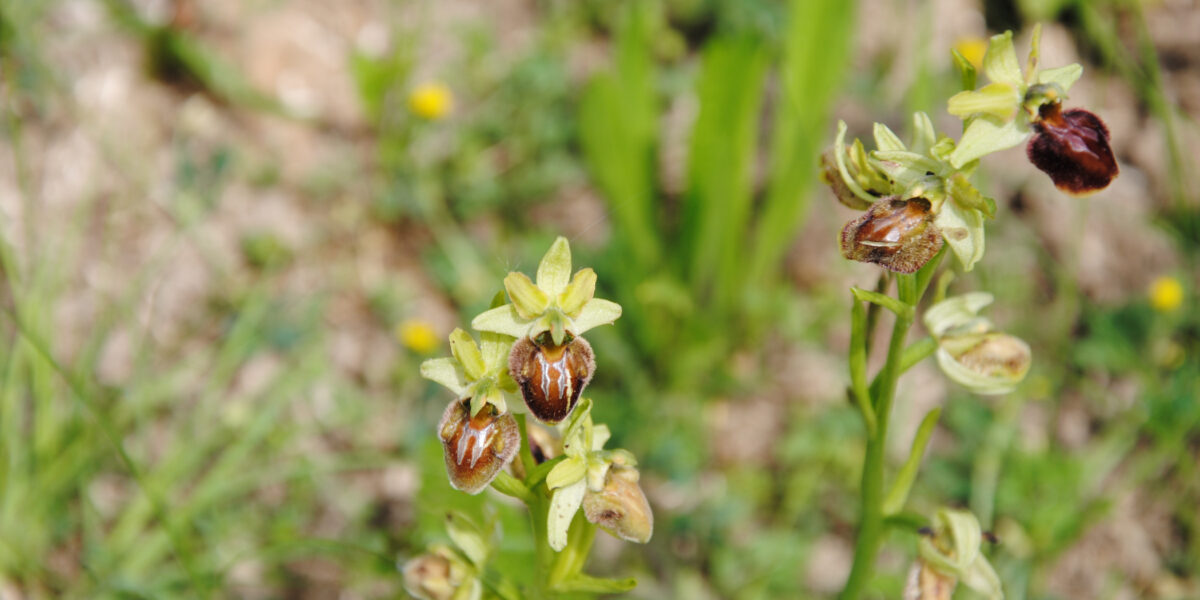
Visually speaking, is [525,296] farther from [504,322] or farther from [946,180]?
[946,180]

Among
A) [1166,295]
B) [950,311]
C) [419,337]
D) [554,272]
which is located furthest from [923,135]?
[1166,295]

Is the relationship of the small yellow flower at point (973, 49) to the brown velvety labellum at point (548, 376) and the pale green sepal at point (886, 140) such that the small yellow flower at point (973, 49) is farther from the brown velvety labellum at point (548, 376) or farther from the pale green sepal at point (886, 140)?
the brown velvety labellum at point (548, 376)

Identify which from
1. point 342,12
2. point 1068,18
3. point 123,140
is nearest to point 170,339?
point 123,140

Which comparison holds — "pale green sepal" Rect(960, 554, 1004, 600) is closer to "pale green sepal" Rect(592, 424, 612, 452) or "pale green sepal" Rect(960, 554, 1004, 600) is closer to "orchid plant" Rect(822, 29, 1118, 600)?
"orchid plant" Rect(822, 29, 1118, 600)

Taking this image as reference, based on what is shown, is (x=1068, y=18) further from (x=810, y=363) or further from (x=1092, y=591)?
(x=1092, y=591)

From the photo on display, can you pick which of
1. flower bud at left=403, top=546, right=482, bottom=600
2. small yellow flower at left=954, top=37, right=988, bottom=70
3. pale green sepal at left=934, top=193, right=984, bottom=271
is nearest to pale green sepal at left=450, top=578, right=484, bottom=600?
flower bud at left=403, top=546, right=482, bottom=600

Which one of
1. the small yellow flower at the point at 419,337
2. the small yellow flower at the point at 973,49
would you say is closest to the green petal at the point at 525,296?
the small yellow flower at the point at 419,337
